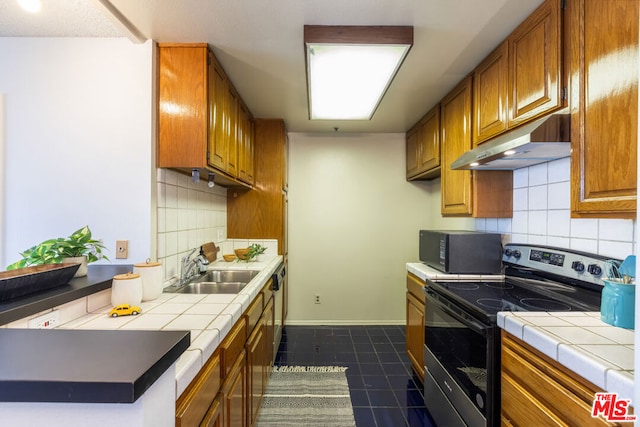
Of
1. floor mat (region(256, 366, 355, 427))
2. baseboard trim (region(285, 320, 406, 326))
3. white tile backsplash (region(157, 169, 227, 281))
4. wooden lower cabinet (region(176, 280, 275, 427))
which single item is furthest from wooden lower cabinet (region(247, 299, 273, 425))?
baseboard trim (region(285, 320, 406, 326))

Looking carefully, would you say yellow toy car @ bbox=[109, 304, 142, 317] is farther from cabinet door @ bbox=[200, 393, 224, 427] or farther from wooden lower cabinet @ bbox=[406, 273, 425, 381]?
wooden lower cabinet @ bbox=[406, 273, 425, 381]

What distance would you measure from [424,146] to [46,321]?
2933 mm

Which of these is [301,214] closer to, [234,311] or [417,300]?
[417,300]

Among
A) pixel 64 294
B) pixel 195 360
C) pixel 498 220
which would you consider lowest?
pixel 195 360

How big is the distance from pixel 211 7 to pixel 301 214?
235 cm

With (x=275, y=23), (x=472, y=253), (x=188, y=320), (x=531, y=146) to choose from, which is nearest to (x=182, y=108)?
(x=275, y=23)

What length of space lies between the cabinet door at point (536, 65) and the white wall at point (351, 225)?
6.33 feet

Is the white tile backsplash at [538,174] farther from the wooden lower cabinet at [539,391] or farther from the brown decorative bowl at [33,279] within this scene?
the brown decorative bowl at [33,279]

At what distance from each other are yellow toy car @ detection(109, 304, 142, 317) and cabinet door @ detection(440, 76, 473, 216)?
6.74 ft

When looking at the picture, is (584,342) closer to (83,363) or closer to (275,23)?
(83,363)

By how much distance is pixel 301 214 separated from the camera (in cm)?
351

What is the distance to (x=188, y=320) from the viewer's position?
1.16 meters

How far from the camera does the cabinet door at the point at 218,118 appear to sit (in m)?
1.82

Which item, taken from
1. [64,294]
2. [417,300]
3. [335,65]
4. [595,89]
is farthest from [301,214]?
[595,89]
